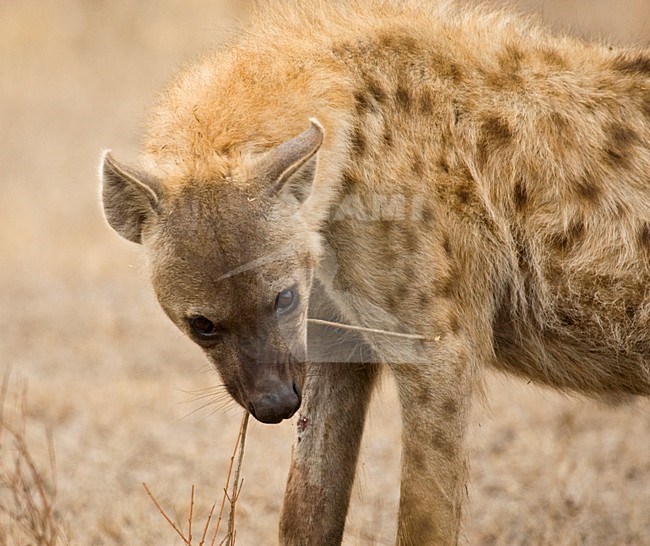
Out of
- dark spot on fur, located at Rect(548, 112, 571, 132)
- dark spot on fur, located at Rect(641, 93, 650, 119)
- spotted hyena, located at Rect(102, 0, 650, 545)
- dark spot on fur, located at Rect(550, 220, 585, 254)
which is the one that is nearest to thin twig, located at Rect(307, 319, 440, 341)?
spotted hyena, located at Rect(102, 0, 650, 545)

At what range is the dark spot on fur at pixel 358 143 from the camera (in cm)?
276

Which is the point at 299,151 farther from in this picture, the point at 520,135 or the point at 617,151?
the point at 617,151

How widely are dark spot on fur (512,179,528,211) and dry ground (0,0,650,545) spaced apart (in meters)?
0.65

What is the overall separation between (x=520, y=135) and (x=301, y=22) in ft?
2.31

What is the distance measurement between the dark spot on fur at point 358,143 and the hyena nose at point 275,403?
652 millimetres

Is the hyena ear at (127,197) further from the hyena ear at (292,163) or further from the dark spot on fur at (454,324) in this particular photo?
the dark spot on fur at (454,324)

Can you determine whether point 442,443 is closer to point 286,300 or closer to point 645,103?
point 286,300

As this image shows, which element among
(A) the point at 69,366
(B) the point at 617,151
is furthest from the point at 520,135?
(A) the point at 69,366

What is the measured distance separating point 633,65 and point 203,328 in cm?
145

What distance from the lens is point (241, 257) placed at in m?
2.52

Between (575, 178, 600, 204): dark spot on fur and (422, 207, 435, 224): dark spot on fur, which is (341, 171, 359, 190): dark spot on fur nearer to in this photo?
(422, 207, 435, 224): dark spot on fur

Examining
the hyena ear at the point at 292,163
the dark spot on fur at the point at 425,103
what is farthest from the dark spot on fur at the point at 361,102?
the hyena ear at the point at 292,163

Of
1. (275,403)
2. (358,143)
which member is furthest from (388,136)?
(275,403)

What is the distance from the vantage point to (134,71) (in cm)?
1232
